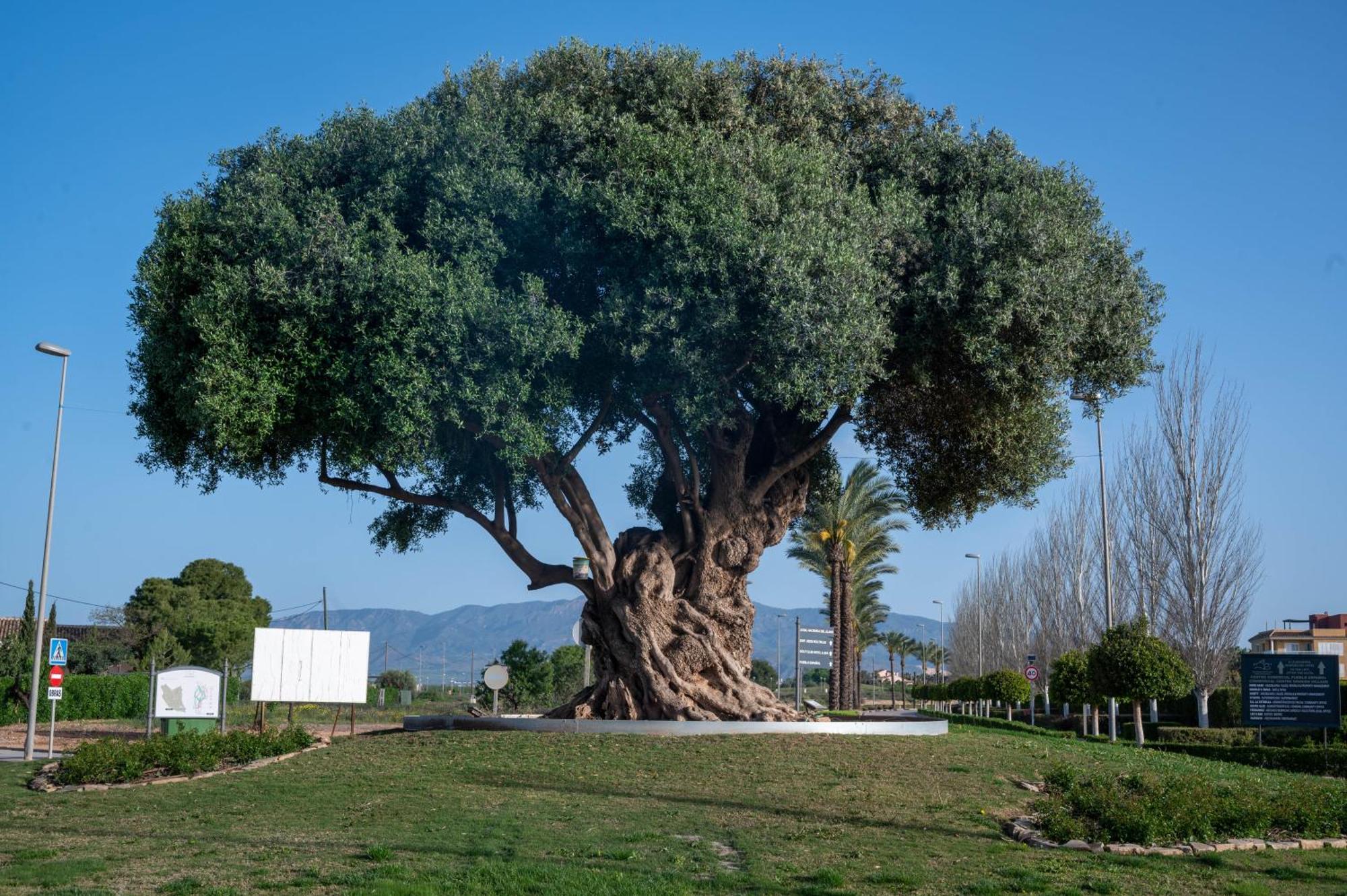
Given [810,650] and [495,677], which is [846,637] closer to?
[810,650]

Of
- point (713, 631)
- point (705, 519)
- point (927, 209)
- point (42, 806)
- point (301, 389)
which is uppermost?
point (927, 209)

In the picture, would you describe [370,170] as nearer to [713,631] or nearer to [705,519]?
[705,519]

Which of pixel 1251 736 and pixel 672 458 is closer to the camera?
pixel 672 458

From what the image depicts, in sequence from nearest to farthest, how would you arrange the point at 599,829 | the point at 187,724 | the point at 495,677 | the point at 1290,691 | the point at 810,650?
the point at 599,829 → the point at 187,724 → the point at 1290,691 → the point at 495,677 → the point at 810,650

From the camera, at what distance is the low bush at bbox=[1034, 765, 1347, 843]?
1167 centimetres

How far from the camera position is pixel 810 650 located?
37625mm

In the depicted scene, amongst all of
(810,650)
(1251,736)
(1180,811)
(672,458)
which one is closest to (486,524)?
(672,458)

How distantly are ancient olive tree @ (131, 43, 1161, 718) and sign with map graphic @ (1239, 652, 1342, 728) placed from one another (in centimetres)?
942

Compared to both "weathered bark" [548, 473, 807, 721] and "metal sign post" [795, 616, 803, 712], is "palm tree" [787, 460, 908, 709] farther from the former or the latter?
"weathered bark" [548, 473, 807, 721]

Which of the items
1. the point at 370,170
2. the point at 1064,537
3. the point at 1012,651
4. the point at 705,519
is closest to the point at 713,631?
the point at 705,519

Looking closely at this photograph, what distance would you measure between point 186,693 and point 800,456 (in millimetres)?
13573

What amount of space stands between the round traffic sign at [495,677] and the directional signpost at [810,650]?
987cm

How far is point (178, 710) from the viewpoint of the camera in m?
24.1

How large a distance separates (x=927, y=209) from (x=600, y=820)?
41.6 feet
